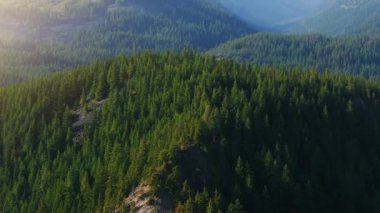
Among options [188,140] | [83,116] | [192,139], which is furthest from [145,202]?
[83,116]

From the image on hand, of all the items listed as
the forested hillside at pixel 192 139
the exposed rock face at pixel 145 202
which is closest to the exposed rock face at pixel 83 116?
the forested hillside at pixel 192 139

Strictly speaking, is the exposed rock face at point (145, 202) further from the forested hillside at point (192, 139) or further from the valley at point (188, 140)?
the forested hillside at point (192, 139)

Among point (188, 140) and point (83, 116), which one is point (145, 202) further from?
point (83, 116)

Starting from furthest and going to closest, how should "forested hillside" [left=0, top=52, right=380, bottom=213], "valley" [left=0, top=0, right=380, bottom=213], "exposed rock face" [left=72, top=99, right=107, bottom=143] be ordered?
"exposed rock face" [left=72, top=99, right=107, bottom=143] → "forested hillside" [left=0, top=52, right=380, bottom=213] → "valley" [left=0, top=0, right=380, bottom=213]

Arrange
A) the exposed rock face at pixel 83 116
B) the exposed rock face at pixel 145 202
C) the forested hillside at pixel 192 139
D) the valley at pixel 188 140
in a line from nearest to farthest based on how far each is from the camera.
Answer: the exposed rock face at pixel 145 202, the valley at pixel 188 140, the forested hillside at pixel 192 139, the exposed rock face at pixel 83 116

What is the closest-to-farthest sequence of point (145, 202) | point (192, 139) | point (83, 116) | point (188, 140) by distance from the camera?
point (145, 202) < point (188, 140) < point (192, 139) < point (83, 116)

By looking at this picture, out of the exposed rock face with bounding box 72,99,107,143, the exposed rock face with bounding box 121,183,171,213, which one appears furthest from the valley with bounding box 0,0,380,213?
the exposed rock face with bounding box 72,99,107,143

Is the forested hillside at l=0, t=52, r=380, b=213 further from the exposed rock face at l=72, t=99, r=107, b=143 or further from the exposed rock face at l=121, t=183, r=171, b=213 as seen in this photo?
the exposed rock face at l=121, t=183, r=171, b=213

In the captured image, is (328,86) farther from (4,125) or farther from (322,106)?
(4,125)

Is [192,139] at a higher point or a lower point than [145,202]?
higher

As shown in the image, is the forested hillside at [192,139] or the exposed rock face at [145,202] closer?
the exposed rock face at [145,202]
